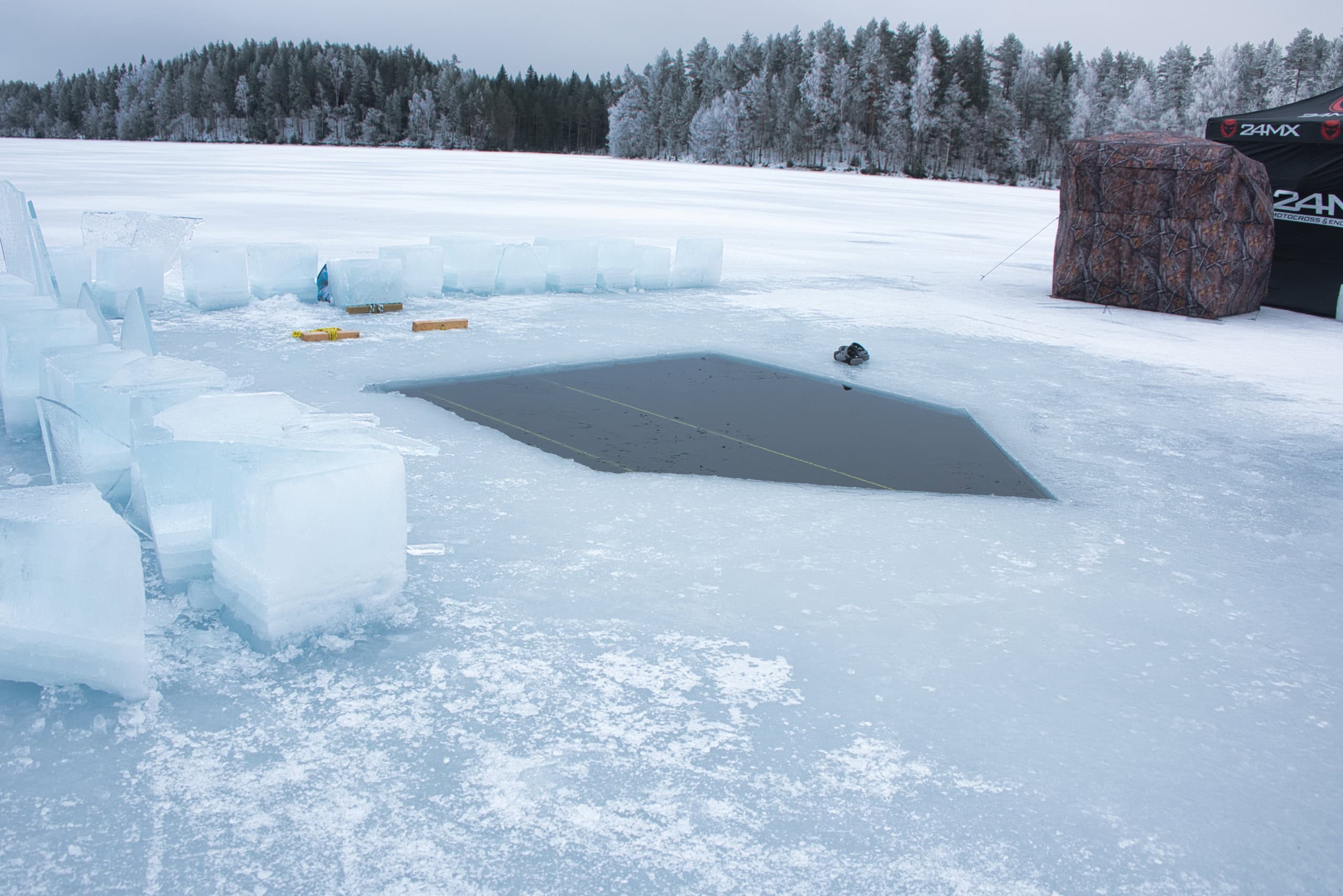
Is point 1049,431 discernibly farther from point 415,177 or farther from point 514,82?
point 514,82

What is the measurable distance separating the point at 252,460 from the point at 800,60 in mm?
100064

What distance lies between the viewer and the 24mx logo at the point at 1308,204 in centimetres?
1025

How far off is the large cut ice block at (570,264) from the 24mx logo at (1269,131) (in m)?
6.98

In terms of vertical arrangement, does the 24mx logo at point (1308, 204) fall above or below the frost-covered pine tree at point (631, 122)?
below

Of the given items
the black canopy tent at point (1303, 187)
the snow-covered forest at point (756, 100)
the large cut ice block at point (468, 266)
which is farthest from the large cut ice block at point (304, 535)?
the snow-covered forest at point (756, 100)

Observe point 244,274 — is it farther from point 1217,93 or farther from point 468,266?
point 1217,93

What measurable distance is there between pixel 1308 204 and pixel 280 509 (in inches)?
439

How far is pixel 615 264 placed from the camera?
9406 millimetres

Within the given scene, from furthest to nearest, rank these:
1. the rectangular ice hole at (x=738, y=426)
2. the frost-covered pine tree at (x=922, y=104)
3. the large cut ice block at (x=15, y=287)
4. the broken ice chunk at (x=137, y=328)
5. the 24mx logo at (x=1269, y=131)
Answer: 1. the frost-covered pine tree at (x=922, y=104)
2. the 24mx logo at (x=1269, y=131)
3. the large cut ice block at (x=15, y=287)
4. the rectangular ice hole at (x=738, y=426)
5. the broken ice chunk at (x=137, y=328)

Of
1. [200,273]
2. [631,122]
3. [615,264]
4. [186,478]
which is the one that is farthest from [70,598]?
[631,122]

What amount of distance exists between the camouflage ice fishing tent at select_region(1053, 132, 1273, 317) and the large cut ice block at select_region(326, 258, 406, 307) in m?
6.27

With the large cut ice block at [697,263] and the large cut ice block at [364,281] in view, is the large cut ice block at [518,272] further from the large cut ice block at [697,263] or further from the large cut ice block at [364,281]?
the large cut ice block at [697,263]

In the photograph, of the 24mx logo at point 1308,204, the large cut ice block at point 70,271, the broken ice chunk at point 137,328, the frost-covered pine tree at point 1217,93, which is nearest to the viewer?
Result: the broken ice chunk at point 137,328

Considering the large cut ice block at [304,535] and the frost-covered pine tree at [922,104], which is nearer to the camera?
the large cut ice block at [304,535]
